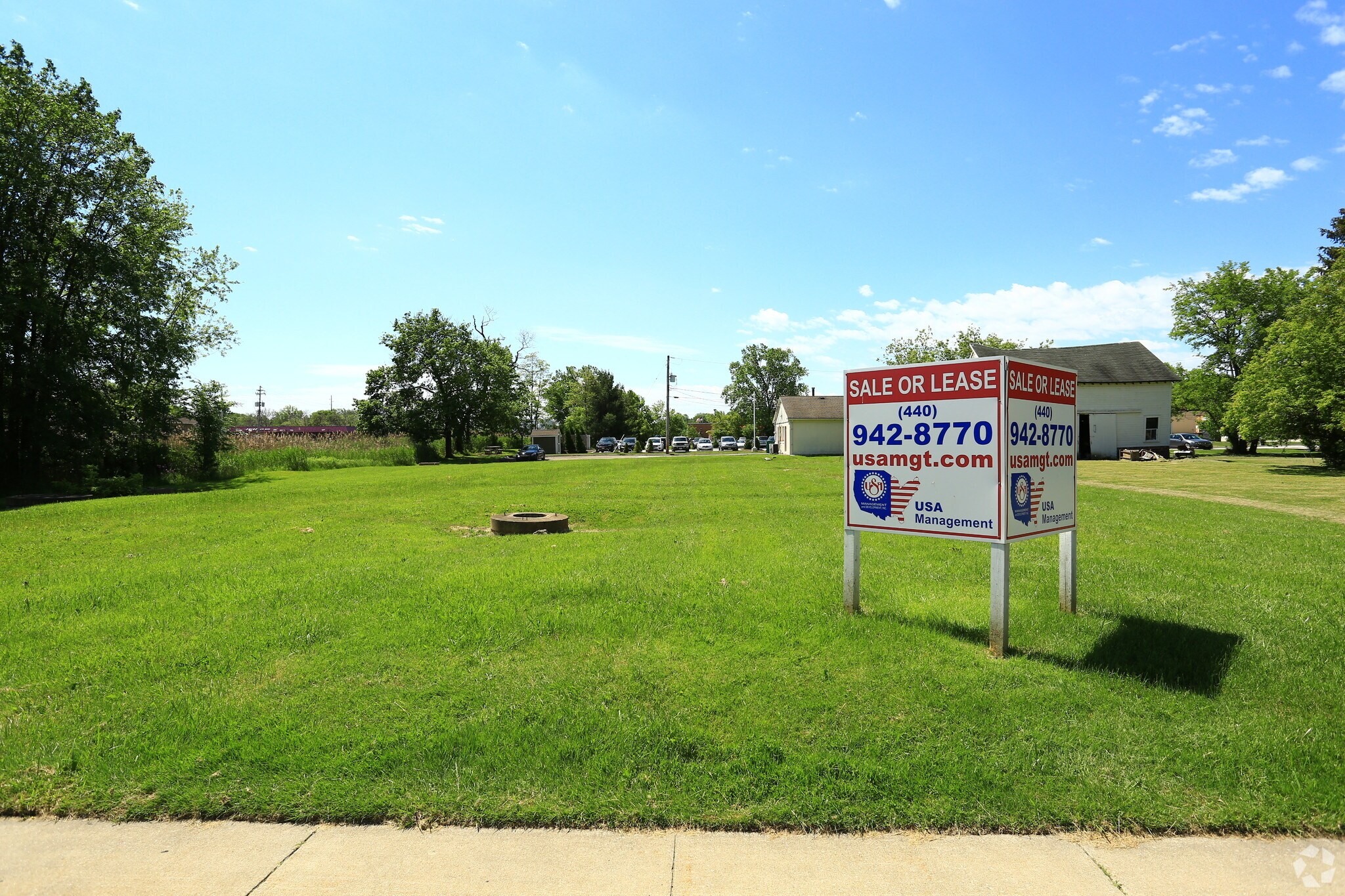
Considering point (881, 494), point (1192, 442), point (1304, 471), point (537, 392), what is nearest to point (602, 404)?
point (537, 392)

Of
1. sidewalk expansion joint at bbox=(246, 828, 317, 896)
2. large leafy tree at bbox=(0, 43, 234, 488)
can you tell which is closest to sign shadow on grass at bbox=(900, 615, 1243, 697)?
sidewalk expansion joint at bbox=(246, 828, 317, 896)

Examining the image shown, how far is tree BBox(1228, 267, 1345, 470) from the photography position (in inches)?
1155

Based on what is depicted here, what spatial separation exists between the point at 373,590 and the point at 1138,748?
683 cm

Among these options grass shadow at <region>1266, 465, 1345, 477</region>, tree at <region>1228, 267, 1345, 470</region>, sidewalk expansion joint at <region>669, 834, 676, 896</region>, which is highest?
tree at <region>1228, 267, 1345, 470</region>

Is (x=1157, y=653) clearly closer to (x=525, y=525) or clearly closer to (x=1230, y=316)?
(x=525, y=525)

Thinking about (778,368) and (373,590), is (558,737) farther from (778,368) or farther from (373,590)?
(778,368)

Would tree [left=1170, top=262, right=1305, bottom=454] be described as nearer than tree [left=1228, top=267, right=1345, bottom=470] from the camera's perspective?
No

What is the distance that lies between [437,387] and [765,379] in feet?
240

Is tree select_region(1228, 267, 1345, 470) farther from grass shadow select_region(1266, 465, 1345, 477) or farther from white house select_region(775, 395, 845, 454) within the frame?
white house select_region(775, 395, 845, 454)

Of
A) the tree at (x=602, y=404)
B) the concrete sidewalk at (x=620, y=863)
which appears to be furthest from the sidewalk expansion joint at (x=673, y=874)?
the tree at (x=602, y=404)

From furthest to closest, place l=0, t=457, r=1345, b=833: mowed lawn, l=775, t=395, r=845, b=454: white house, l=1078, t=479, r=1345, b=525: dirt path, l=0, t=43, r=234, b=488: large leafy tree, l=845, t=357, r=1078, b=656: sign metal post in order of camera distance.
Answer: l=775, t=395, r=845, b=454: white house, l=0, t=43, r=234, b=488: large leafy tree, l=1078, t=479, r=1345, b=525: dirt path, l=845, t=357, r=1078, b=656: sign metal post, l=0, t=457, r=1345, b=833: mowed lawn

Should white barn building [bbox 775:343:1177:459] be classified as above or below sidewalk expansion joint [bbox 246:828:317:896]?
above

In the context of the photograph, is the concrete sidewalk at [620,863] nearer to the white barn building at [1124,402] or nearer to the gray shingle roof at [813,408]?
the white barn building at [1124,402]

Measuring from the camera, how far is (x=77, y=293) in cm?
2530
